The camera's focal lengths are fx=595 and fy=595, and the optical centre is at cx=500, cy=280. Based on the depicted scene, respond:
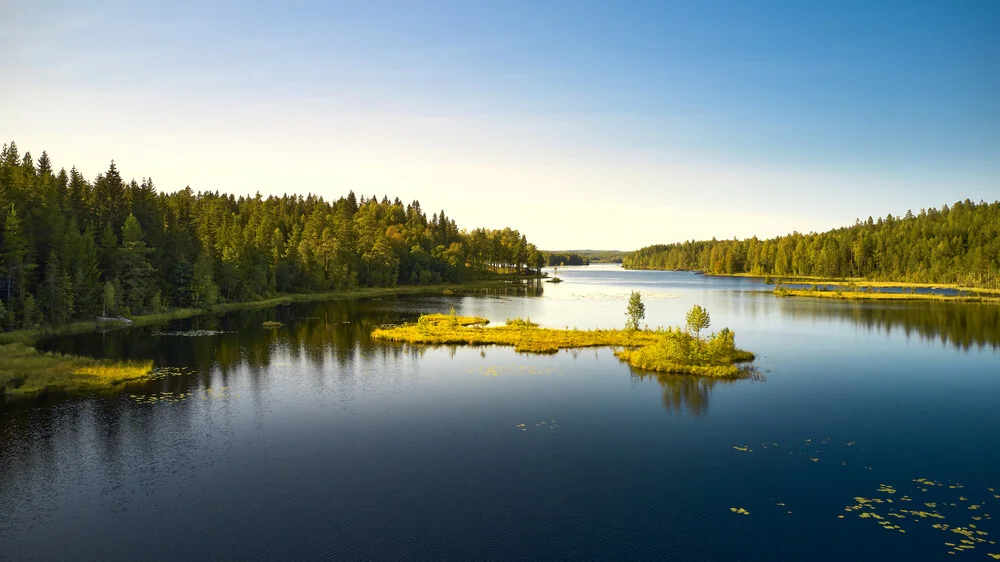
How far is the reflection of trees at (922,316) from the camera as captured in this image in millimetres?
80688

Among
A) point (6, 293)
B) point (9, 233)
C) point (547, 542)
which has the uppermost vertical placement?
point (9, 233)

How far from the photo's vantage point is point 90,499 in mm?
27484

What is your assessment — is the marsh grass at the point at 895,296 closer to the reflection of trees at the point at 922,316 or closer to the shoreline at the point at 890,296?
the shoreline at the point at 890,296

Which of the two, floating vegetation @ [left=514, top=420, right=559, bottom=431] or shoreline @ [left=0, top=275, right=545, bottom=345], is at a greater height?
shoreline @ [left=0, top=275, right=545, bottom=345]

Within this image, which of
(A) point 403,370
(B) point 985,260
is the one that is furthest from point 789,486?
(B) point 985,260

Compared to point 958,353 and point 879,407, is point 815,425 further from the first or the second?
point 958,353

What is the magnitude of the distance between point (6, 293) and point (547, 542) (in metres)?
78.9

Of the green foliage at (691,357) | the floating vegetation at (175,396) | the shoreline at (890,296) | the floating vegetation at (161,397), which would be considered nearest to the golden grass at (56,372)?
the floating vegetation at (161,397)

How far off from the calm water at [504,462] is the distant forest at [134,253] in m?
24.1

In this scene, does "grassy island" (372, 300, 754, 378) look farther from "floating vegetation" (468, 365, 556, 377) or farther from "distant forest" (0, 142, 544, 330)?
"distant forest" (0, 142, 544, 330)

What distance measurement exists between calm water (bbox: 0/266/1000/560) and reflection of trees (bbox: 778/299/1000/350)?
20031mm

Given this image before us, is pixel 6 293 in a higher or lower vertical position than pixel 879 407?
higher

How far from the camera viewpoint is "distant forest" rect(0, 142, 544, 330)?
75.4 metres

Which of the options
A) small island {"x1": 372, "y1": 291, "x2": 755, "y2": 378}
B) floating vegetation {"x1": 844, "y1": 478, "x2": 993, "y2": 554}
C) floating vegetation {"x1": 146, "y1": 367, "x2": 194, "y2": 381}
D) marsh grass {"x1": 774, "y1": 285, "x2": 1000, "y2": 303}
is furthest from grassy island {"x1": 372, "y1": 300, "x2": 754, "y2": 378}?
marsh grass {"x1": 774, "y1": 285, "x2": 1000, "y2": 303}
